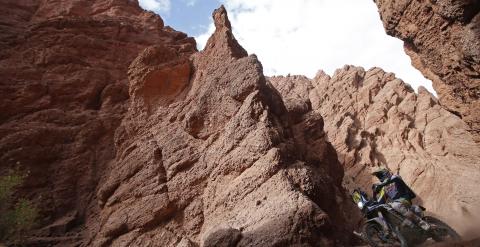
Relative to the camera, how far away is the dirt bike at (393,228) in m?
9.54

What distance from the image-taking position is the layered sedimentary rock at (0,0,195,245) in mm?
17672

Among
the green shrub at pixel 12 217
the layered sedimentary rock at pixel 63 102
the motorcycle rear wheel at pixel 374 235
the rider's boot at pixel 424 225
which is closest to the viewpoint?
the rider's boot at pixel 424 225

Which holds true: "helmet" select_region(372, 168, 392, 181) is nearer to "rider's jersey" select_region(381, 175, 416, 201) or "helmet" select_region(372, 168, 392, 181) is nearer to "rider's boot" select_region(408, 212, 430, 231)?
"rider's jersey" select_region(381, 175, 416, 201)

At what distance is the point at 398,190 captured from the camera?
33.6ft

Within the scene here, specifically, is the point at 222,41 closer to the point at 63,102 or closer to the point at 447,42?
the point at 63,102

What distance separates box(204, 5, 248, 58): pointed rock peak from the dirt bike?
8396 mm

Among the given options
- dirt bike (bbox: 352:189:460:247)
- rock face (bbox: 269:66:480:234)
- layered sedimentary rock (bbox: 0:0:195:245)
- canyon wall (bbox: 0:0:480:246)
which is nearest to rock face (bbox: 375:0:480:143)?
canyon wall (bbox: 0:0:480:246)

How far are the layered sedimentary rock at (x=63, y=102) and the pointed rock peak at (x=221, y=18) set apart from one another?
4.76m

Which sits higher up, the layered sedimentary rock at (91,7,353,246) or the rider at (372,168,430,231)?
the layered sedimentary rock at (91,7,353,246)

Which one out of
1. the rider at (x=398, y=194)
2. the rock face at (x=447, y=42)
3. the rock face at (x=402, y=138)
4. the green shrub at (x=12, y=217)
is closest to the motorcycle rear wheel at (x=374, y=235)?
the rider at (x=398, y=194)

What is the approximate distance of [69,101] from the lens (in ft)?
69.2

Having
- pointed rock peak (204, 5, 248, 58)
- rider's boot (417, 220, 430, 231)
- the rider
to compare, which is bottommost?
rider's boot (417, 220, 430, 231)

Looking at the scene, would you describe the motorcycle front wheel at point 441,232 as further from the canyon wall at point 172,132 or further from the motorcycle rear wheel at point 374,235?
the canyon wall at point 172,132

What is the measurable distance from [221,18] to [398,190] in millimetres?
11171
